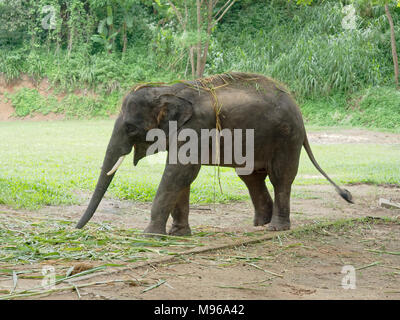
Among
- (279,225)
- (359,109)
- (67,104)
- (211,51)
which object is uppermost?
(211,51)

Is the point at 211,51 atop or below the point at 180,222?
atop

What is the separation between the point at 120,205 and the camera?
8297 mm

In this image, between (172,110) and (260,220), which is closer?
(172,110)

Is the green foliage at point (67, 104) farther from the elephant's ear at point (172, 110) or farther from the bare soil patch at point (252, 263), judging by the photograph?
A: the elephant's ear at point (172, 110)

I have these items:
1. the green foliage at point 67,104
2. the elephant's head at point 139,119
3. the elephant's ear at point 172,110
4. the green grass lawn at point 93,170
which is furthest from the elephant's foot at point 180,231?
the green foliage at point 67,104

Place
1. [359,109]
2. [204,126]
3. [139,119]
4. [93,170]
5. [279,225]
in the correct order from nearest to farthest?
[139,119]
[204,126]
[279,225]
[93,170]
[359,109]

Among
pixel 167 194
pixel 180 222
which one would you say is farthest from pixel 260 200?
pixel 167 194

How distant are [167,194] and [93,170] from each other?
6.04 m

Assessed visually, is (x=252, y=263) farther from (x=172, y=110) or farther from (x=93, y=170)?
(x=93, y=170)

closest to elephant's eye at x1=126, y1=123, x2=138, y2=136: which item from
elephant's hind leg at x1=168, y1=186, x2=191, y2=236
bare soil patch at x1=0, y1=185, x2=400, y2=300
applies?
elephant's hind leg at x1=168, y1=186, x2=191, y2=236

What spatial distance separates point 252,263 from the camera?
5.11 metres

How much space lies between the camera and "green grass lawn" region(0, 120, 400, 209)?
889 centimetres

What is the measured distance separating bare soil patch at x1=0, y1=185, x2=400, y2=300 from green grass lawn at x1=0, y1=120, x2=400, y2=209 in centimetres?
82

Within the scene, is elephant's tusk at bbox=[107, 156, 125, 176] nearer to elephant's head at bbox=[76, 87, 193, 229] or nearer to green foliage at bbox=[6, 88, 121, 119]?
elephant's head at bbox=[76, 87, 193, 229]
